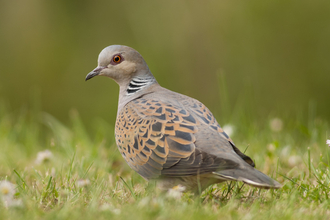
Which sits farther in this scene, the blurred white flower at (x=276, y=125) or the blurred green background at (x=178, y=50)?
the blurred green background at (x=178, y=50)

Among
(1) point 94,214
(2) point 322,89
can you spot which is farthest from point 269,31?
(1) point 94,214

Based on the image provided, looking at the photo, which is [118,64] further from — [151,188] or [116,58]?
[151,188]

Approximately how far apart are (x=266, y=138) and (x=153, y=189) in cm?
215

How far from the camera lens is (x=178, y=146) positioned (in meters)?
3.51

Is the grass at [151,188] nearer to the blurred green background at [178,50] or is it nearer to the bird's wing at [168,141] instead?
the bird's wing at [168,141]

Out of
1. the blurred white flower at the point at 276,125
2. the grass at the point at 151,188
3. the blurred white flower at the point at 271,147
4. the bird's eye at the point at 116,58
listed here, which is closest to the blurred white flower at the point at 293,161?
the grass at the point at 151,188

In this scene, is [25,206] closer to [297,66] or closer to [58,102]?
[297,66]

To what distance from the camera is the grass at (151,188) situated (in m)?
2.91

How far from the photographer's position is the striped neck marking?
15.0 feet

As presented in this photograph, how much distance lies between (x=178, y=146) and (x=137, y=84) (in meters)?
1.32

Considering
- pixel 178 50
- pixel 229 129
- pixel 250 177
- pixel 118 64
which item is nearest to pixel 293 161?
pixel 229 129

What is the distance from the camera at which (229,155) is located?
3.35 metres

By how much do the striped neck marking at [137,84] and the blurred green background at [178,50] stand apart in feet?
10.6

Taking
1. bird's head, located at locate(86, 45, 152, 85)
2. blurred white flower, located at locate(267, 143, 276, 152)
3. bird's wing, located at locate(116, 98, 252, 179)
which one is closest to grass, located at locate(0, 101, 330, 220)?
blurred white flower, located at locate(267, 143, 276, 152)
